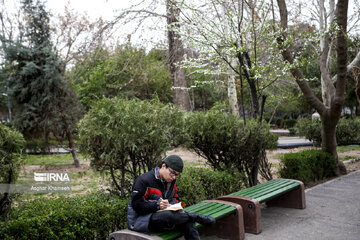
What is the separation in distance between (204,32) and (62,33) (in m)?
15.5

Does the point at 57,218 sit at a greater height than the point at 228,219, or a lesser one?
greater

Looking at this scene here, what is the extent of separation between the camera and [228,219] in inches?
176

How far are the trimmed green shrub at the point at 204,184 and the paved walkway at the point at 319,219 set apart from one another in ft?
2.49

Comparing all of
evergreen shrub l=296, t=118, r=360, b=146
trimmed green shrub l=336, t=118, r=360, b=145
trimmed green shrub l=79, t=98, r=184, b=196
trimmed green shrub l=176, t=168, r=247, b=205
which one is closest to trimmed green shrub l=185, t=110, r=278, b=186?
trimmed green shrub l=176, t=168, r=247, b=205

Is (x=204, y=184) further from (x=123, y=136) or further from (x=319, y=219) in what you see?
(x=319, y=219)

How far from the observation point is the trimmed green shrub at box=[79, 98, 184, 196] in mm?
4441

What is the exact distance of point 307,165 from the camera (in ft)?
25.1

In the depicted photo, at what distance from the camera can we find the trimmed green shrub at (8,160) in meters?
3.75

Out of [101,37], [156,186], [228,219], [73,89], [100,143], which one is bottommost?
[228,219]

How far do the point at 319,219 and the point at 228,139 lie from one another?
2.17 m

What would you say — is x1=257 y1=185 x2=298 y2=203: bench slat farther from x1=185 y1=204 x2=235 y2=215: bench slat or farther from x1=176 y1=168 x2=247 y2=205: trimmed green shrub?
x1=176 y1=168 x2=247 y2=205: trimmed green shrub

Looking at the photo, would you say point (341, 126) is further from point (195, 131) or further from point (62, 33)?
point (62, 33)

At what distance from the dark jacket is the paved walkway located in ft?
4.84

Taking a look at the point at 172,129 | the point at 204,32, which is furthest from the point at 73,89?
the point at 172,129
